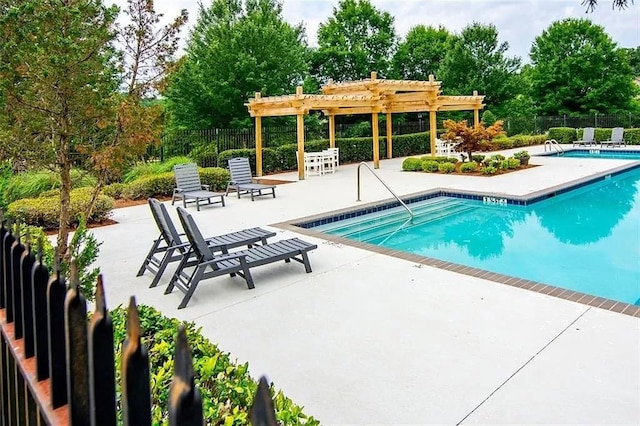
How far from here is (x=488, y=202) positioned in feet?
37.2

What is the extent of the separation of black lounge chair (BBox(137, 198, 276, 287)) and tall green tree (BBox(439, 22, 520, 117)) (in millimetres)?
26614

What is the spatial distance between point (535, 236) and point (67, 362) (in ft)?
28.5

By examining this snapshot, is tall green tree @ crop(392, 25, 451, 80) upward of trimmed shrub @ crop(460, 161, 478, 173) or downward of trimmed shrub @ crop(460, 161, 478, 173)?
upward

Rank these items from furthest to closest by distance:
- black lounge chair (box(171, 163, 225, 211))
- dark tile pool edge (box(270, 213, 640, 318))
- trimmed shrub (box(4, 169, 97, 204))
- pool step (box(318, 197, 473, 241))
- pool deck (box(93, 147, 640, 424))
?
1. black lounge chair (box(171, 163, 225, 211))
2. trimmed shrub (box(4, 169, 97, 204))
3. pool step (box(318, 197, 473, 241))
4. dark tile pool edge (box(270, 213, 640, 318))
5. pool deck (box(93, 147, 640, 424))

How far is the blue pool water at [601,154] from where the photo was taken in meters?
20.7

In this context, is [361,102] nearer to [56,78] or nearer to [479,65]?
[56,78]

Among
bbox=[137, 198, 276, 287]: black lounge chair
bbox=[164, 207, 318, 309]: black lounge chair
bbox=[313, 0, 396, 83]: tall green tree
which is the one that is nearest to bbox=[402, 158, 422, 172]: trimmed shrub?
bbox=[137, 198, 276, 287]: black lounge chair

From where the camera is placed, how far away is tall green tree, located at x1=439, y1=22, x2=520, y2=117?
99.1ft

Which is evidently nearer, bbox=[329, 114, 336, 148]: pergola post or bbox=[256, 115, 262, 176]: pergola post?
bbox=[256, 115, 262, 176]: pergola post

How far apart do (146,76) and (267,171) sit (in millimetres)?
12565

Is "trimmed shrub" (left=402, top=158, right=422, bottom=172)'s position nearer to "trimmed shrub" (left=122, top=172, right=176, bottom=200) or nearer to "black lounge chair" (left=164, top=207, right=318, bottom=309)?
"trimmed shrub" (left=122, top=172, right=176, bottom=200)

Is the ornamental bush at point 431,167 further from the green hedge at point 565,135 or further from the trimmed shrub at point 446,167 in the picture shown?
the green hedge at point 565,135

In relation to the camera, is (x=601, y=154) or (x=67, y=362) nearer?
(x=67, y=362)

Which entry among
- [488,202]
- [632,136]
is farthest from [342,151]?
[632,136]
